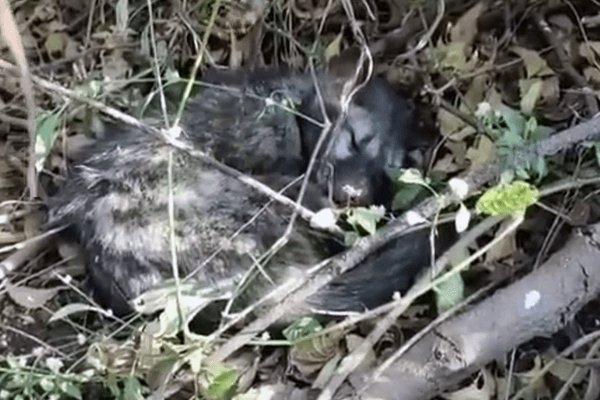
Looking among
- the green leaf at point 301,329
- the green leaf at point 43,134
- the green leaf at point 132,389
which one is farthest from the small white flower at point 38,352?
the green leaf at point 301,329

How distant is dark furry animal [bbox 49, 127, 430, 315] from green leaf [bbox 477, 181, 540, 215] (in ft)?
0.58

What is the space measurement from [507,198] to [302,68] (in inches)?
30.1

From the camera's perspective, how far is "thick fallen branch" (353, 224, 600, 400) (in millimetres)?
1999

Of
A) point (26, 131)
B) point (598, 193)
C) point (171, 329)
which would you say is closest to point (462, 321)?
point (598, 193)

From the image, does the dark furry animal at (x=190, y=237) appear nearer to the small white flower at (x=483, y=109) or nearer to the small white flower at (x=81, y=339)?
the small white flower at (x=81, y=339)

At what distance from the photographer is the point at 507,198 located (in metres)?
1.97

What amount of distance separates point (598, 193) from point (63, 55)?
4.72 ft

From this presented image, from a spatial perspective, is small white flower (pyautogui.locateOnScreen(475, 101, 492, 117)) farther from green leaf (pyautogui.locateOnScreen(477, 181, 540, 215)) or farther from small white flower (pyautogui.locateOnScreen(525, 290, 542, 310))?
small white flower (pyautogui.locateOnScreen(525, 290, 542, 310))

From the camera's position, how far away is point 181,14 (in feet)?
8.50

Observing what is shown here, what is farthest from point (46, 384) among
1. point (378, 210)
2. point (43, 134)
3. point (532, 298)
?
point (532, 298)

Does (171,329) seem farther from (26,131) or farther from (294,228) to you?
(26,131)

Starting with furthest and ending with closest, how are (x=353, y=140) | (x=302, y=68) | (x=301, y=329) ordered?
(x=302, y=68) < (x=353, y=140) < (x=301, y=329)

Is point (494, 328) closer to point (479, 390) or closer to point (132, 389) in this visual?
point (479, 390)

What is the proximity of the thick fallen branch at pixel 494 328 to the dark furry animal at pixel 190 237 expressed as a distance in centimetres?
16
